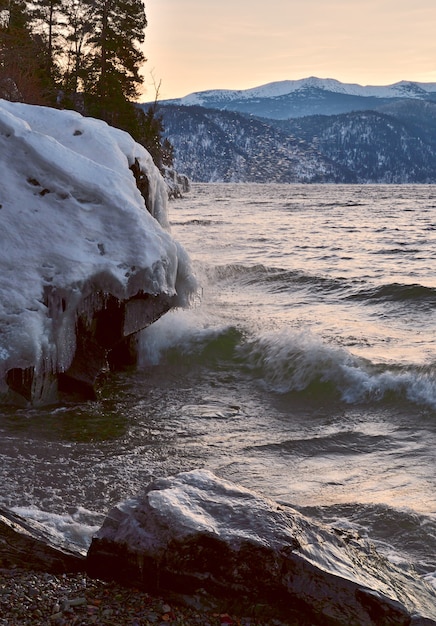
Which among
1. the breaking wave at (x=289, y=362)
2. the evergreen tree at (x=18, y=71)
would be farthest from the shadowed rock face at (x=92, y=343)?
the evergreen tree at (x=18, y=71)

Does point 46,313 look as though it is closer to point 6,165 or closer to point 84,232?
point 84,232

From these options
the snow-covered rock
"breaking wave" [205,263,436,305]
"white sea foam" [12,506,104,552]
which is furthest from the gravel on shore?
"breaking wave" [205,263,436,305]

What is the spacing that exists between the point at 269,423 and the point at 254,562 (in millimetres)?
3584

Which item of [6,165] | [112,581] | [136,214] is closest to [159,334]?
[136,214]

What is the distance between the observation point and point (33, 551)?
362 centimetres

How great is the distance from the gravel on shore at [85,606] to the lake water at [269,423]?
75 centimetres

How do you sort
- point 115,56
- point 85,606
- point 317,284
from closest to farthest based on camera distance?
point 85,606 → point 317,284 → point 115,56

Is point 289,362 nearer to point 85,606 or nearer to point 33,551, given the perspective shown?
point 33,551

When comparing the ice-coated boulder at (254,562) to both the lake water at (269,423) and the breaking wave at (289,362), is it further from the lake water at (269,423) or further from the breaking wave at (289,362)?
the breaking wave at (289,362)

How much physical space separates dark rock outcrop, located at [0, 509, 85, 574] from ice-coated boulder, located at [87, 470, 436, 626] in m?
0.14

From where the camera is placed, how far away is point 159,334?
959cm

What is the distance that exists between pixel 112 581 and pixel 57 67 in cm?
4648

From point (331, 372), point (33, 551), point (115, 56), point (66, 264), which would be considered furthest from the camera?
point (115, 56)

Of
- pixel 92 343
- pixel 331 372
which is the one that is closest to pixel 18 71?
pixel 92 343
